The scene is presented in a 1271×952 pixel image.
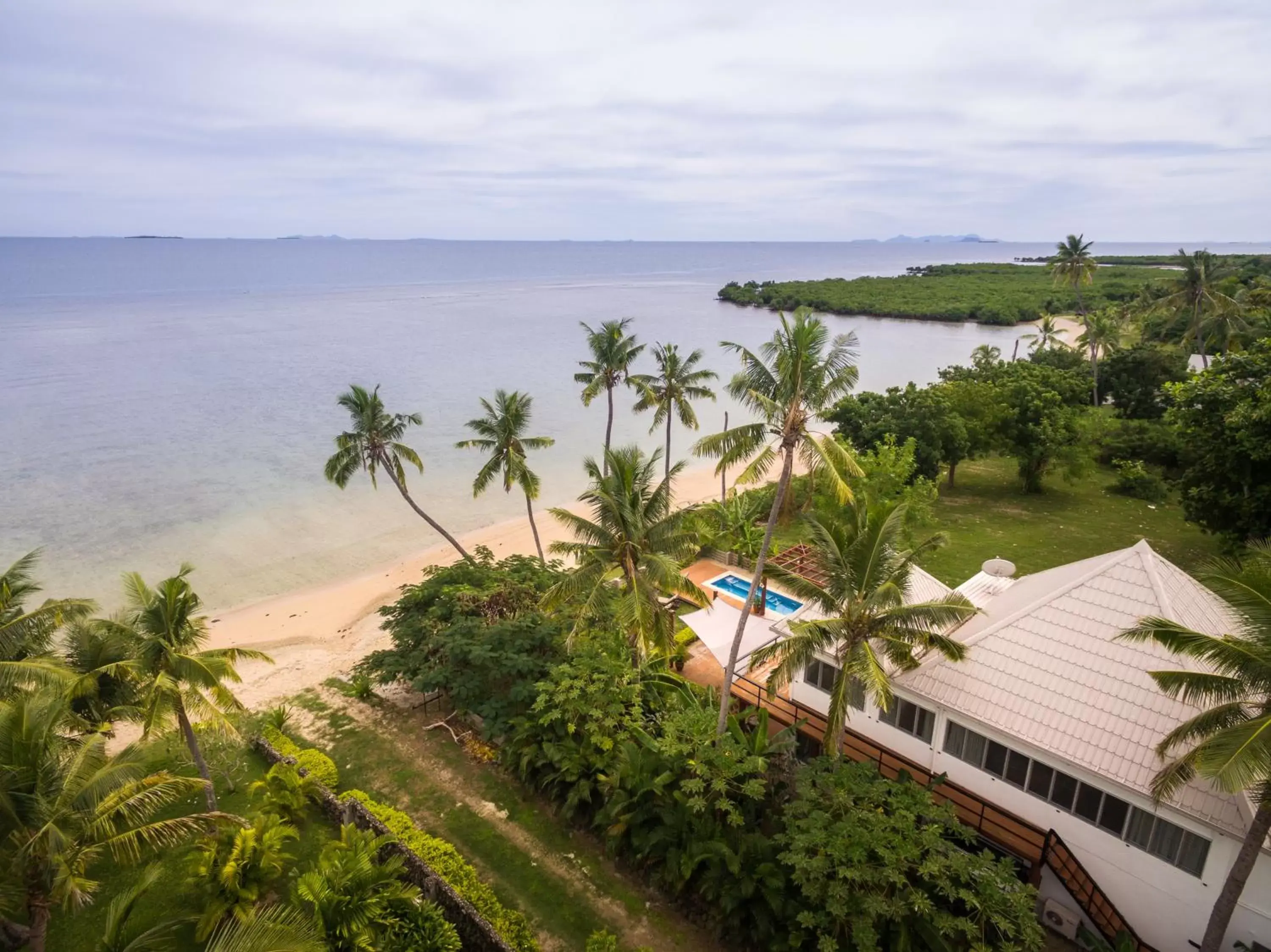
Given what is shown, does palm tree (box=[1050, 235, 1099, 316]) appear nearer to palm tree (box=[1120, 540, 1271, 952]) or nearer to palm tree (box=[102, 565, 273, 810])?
palm tree (box=[1120, 540, 1271, 952])

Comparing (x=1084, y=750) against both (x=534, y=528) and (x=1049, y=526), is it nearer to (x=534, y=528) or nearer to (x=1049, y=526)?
(x=534, y=528)

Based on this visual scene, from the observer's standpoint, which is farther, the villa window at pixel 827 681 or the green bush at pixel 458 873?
the villa window at pixel 827 681

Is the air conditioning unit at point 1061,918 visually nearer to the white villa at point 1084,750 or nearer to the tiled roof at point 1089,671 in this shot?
the white villa at point 1084,750

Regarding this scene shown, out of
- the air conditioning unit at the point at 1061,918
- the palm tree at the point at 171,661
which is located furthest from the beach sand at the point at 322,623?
the air conditioning unit at the point at 1061,918

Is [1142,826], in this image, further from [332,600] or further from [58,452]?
[58,452]

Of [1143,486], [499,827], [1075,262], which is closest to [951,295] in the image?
[1075,262]

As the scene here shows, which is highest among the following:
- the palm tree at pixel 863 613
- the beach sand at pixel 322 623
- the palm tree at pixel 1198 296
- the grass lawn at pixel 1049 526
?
the palm tree at pixel 1198 296
